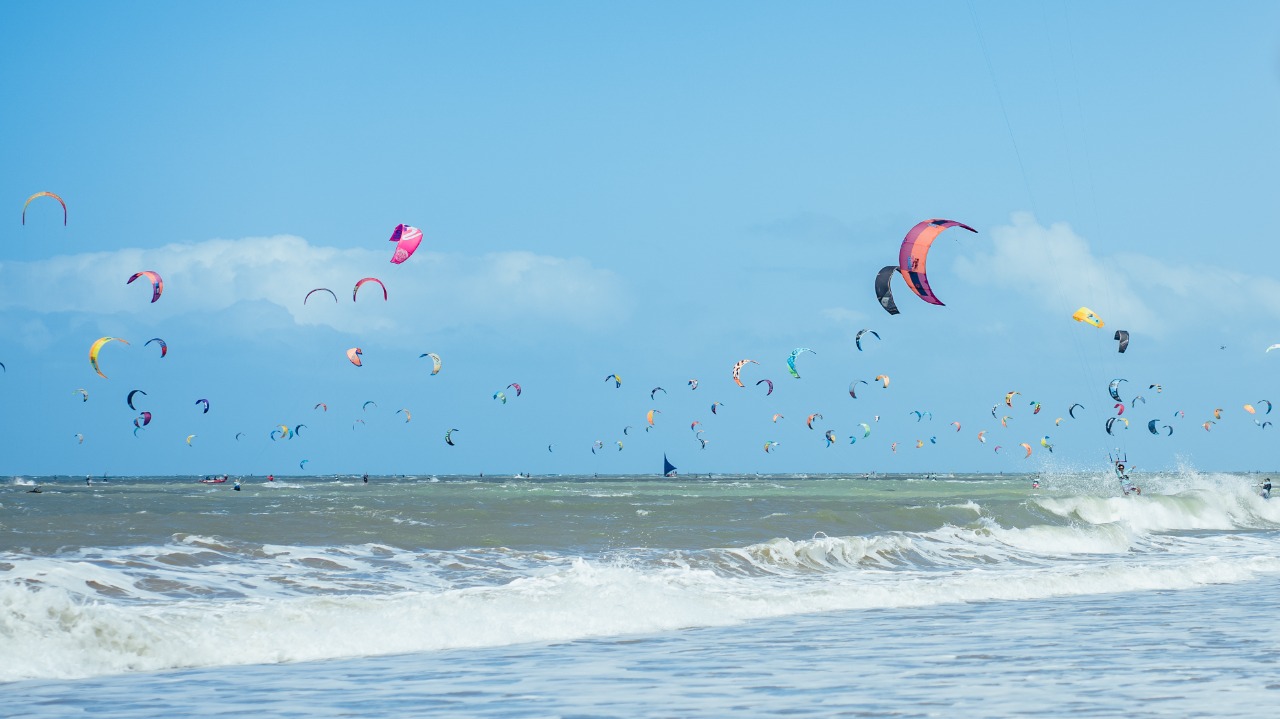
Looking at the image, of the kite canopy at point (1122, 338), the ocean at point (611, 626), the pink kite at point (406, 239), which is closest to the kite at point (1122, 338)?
the kite canopy at point (1122, 338)

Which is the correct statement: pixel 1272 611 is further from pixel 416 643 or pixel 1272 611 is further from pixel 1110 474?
pixel 1110 474

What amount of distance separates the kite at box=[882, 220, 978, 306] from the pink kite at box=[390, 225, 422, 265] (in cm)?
1072

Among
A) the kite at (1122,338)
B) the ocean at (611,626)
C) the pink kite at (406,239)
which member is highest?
the pink kite at (406,239)

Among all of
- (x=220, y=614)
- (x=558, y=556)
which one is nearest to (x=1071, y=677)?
(x=220, y=614)

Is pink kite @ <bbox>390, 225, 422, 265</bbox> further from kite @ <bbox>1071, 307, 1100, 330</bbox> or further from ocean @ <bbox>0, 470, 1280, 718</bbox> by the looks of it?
kite @ <bbox>1071, 307, 1100, 330</bbox>

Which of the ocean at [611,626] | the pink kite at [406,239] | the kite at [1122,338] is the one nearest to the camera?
the ocean at [611,626]

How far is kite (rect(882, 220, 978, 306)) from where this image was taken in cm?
2234

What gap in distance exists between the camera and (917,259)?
73.6 ft

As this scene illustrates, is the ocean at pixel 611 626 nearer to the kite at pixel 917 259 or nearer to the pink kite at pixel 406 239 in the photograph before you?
the kite at pixel 917 259

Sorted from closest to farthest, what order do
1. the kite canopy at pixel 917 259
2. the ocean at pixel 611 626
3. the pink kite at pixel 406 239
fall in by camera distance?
1. the ocean at pixel 611 626
2. the kite canopy at pixel 917 259
3. the pink kite at pixel 406 239

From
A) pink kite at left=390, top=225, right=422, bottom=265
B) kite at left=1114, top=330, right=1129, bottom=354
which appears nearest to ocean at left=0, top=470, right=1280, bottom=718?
pink kite at left=390, top=225, right=422, bottom=265

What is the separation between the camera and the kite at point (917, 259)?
880 inches

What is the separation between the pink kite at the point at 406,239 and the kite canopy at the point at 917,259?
10725 millimetres

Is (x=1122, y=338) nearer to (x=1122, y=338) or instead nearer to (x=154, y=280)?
(x=1122, y=338)
